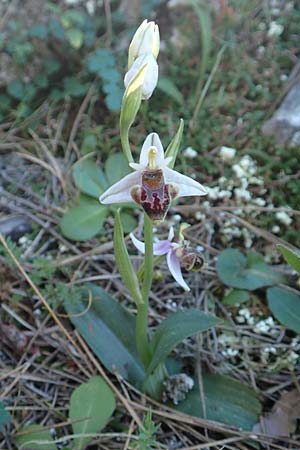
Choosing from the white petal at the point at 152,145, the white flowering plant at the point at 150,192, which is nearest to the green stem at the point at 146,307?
the white flowering plant at the point at 150,192

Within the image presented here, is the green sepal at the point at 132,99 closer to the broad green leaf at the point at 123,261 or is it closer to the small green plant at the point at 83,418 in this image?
the broad green leaf at the point at 123,261

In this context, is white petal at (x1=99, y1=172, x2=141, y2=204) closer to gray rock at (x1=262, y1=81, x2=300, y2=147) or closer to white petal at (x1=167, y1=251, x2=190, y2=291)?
white petal at (x1=167, y1=251, x2=190, y2=291)

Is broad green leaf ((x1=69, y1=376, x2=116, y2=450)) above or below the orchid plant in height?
below

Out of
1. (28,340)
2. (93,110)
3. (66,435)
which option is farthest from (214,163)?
(66,435)

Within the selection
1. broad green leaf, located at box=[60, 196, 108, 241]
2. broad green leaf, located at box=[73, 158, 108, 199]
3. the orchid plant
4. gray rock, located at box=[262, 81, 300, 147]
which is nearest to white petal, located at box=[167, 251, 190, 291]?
the orchid plant

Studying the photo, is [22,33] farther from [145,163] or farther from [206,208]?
Answer: [145,163]

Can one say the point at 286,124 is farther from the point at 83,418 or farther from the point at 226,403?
the point at 83,418
